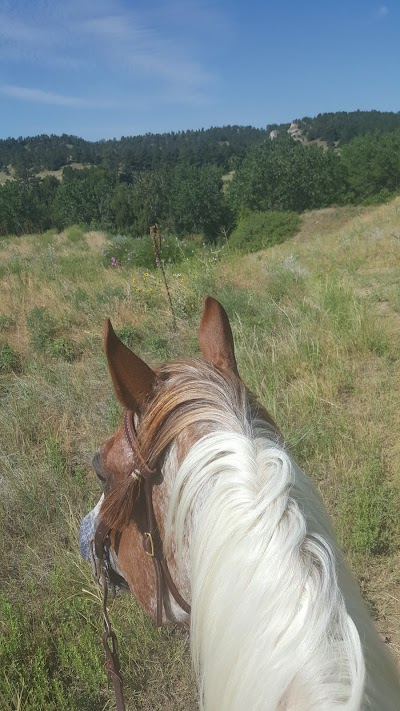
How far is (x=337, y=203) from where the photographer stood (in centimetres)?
4466

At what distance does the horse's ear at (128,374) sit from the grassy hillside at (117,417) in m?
1.47

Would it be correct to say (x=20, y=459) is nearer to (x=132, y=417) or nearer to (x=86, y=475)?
(x=86, y=475)

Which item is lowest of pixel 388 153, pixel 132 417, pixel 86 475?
pixel 86 475

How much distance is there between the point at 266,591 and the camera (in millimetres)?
756

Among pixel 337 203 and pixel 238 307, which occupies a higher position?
pixel 337 203

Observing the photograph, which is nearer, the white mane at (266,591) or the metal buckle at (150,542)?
the white mane at (266,591)

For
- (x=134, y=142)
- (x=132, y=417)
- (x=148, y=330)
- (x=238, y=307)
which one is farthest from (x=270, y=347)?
(x=134, y=142)

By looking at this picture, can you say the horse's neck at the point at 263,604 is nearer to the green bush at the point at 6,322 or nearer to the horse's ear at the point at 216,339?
the horse's ear at the point at 216,339

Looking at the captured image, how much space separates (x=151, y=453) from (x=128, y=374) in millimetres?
169

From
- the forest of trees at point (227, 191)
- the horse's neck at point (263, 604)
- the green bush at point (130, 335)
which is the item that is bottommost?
the green bush at point (130, 335)

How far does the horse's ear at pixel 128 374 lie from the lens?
3.14 ft

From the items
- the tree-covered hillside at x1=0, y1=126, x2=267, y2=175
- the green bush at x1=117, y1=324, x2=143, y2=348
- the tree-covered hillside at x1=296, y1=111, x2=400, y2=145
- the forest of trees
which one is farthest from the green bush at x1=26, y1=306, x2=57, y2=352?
the tree-covered hillside at x1=296, y1=111, x2=400, y2=145

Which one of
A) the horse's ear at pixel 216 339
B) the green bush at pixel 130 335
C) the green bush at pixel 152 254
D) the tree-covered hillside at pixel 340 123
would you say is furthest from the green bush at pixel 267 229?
the tree-covered hillside at pixel 340 123

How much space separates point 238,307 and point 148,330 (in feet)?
3.49
